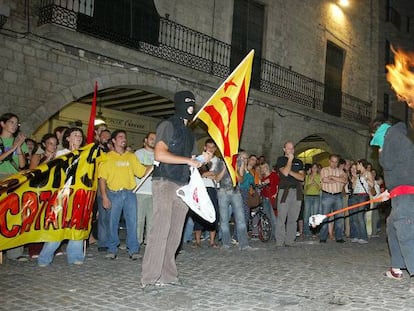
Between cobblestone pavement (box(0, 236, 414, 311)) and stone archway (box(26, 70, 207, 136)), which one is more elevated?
stone archway (box(26, 70, 207, 136))

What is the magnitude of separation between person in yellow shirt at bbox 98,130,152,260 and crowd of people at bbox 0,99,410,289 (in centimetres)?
1

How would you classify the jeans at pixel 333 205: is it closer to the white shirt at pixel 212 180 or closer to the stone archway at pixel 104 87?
the white shirt at pixel 212 180

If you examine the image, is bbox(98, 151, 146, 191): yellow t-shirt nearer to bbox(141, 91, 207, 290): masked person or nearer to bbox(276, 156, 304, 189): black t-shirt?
bbox(141, 91, 207, 290): masked person

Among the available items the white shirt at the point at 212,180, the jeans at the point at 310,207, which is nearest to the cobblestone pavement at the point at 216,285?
the white shirt at the point at 212,180

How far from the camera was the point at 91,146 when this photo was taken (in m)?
6.37

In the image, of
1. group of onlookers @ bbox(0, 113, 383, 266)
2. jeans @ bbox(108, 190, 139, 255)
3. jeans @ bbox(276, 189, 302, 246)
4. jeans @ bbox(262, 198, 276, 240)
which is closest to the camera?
group of onlookers @ bbox(0, 113, 383, 266)

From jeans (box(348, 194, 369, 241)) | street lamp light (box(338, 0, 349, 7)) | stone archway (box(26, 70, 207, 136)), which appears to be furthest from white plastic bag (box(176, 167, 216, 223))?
street lamp light (box(338, 0, 349, 7))

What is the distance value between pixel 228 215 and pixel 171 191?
3.78 metres

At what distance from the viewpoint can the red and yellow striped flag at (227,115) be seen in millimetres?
5578

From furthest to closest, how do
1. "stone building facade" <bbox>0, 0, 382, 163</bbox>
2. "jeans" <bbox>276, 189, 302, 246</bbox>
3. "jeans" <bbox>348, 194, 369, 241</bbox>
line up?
"stone building facade" <bbox>0, 0, 382, 163</bbox> → "jeans" <bbox>348, 194, 369, 241</bbox> → "jeans" <bbox>276, 189, 302, 246</bbox>

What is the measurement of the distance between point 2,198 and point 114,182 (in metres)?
1.64

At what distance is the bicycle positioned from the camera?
9.67 meters

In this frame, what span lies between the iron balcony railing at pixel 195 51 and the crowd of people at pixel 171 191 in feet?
14.3

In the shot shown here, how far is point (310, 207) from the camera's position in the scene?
1094cm
